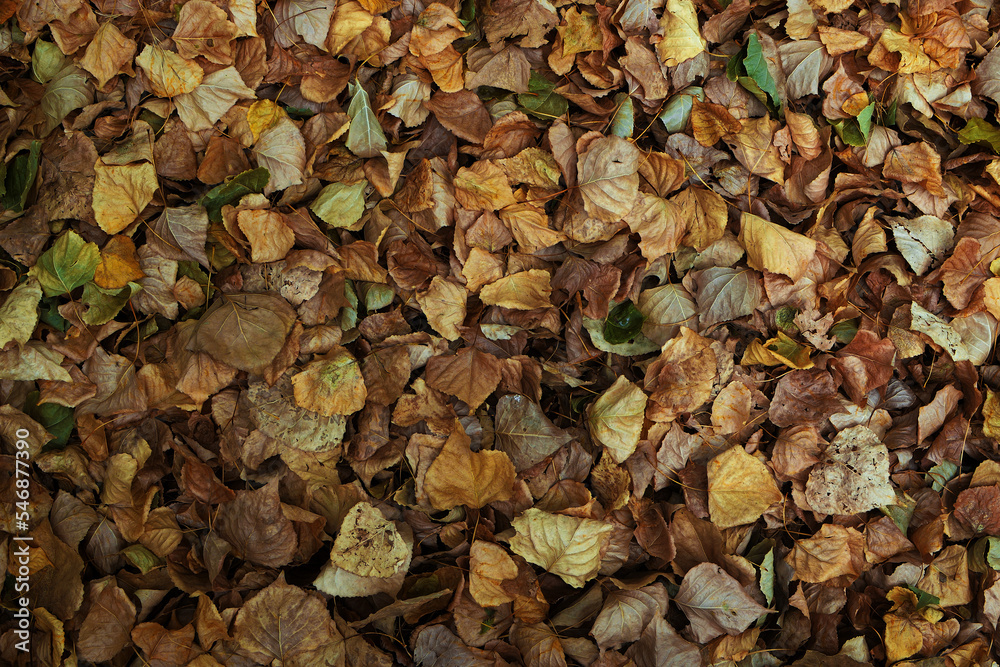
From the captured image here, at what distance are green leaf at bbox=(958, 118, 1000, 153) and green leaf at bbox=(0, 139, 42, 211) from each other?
1.45m

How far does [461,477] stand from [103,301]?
0.59 metres

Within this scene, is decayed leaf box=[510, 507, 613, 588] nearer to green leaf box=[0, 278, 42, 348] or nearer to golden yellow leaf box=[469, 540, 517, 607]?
golden yellow leaf box=[469, 540, 517, 607]

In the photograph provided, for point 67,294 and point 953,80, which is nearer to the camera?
point 67,294

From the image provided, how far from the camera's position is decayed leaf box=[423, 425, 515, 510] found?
981 mm

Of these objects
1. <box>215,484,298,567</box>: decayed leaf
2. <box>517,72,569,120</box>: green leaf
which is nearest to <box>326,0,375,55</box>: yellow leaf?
<box>517,72,569,120</box>: green leaf

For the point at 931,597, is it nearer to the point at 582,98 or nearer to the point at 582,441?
the point at 582,441

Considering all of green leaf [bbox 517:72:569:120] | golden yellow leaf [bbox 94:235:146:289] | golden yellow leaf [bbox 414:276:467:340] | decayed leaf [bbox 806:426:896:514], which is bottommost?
decayed leaf [bbox 806:426:896:514]

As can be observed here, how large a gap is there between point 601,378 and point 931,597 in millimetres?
631

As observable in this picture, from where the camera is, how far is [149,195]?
0.97 metres

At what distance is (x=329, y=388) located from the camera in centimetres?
97

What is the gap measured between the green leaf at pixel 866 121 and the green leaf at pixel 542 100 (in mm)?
475

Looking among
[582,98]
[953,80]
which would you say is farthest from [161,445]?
[953,80]

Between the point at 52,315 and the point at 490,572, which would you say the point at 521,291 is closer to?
the point at 490,572

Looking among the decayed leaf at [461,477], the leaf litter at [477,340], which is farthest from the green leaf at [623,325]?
the decayed leaf at [461,477]
